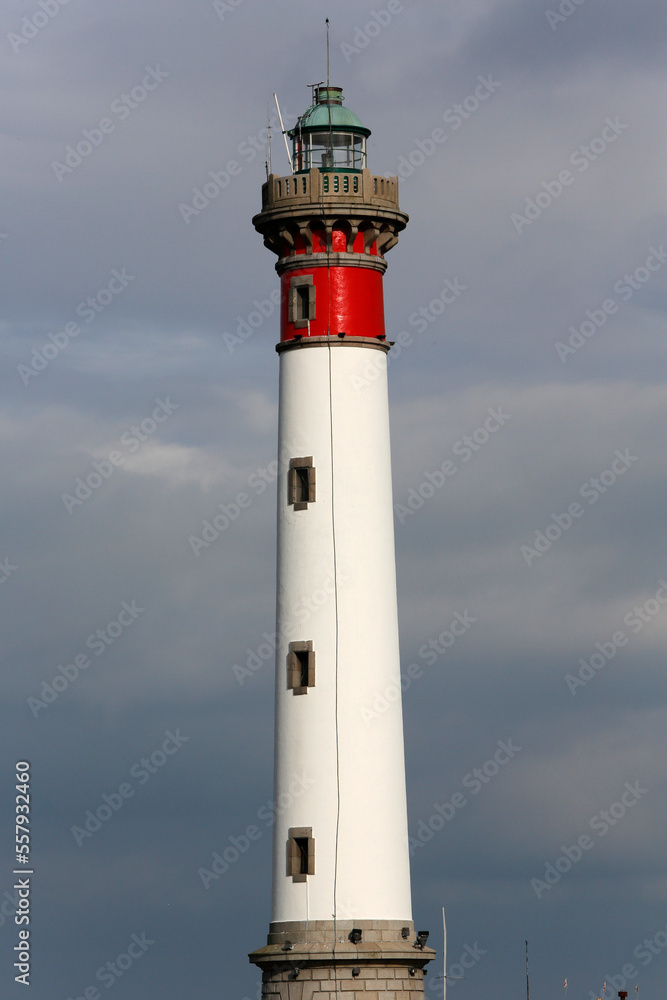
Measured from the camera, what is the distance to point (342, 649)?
5591 centimetres

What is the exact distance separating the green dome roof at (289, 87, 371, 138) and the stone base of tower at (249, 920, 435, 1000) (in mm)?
20900

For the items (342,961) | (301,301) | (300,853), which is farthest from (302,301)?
(342,961)

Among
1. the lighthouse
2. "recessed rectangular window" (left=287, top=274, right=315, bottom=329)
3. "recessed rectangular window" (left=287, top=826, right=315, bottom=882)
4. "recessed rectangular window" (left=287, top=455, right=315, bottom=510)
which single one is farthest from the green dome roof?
"recessed rectangular window" (left=287, top=826, right=315, bottom=882)

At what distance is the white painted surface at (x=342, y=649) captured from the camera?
55125 millimetres

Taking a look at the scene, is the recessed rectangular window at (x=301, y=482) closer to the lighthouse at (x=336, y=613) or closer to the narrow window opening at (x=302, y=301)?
the lighthouse at (x=336, y=613)

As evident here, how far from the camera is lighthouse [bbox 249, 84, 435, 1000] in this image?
180ft

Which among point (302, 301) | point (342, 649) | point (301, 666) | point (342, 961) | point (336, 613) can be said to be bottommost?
point (342, 961)

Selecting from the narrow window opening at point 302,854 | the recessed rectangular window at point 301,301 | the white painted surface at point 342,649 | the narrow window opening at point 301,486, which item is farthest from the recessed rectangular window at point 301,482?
the narrow window opening at point 302,854

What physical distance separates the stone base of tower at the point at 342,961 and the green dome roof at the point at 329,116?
20900 millimetres

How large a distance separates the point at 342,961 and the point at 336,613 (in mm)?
8682

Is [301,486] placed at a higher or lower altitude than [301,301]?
lower

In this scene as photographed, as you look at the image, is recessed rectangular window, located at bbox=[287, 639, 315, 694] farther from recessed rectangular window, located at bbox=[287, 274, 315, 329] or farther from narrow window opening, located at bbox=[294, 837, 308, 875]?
recessed rectangular window, located at bbox=[287, 274, 315, 329]

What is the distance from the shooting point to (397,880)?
182ft

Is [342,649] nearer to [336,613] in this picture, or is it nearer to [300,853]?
[336,613]
